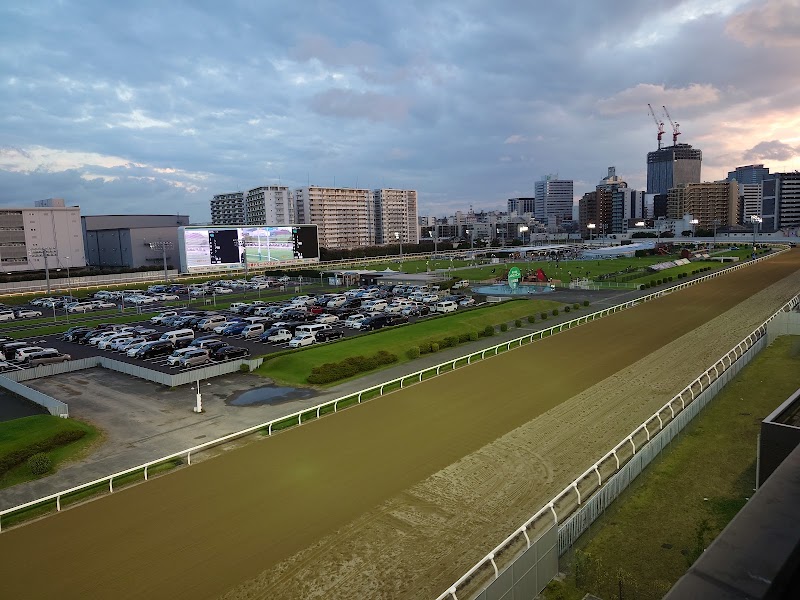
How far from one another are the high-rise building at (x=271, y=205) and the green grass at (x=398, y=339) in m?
109

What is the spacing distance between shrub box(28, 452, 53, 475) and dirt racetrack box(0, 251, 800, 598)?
3.52 m

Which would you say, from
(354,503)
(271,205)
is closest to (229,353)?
(354,503)

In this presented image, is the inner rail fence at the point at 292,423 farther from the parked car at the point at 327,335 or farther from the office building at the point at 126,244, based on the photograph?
the office building at the point at 126,244

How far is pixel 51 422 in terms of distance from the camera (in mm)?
19906

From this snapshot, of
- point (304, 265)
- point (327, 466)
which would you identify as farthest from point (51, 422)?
point (304, 265)

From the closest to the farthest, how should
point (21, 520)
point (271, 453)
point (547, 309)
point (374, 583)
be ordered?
point (374, 583), point (21, 520), point (271, 453), point (547, 309)

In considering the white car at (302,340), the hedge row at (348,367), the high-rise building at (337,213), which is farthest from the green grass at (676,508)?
the high-rise building at (337,213)

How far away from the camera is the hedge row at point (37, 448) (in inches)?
660

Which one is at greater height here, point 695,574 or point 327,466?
point 695,574

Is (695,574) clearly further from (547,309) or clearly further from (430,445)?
(547,309)

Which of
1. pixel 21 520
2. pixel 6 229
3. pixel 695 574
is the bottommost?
pixel 21 520

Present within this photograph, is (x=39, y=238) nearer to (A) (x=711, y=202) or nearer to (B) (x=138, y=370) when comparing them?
(B) (x=138, y=370)

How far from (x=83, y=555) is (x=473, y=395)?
14353mm

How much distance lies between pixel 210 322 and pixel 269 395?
814 inches
